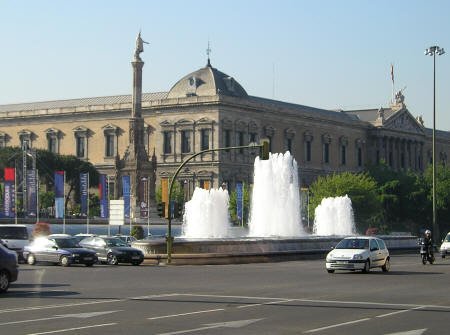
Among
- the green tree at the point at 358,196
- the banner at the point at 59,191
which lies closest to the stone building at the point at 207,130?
the green tree at the point at 358,196

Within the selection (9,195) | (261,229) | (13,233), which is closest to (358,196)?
(9,195)

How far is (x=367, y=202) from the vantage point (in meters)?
108

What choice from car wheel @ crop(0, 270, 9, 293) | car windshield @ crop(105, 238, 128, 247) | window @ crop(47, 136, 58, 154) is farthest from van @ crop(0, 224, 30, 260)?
window @ crop(47, 136, 58, 154)

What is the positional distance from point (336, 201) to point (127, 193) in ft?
52.1

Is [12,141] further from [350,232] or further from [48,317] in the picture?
[48,317]

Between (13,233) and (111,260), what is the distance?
529 cm

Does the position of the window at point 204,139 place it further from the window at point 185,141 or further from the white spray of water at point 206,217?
the white spray of water at point 206,217

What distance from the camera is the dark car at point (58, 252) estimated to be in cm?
4325

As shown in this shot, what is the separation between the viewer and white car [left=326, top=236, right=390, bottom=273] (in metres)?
36.2

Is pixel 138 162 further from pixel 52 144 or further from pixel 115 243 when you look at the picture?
pixel 115 243

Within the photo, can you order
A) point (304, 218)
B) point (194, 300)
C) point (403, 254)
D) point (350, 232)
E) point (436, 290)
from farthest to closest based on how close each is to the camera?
point (304, 218), point (350, 232), point (403, 254), point (436, 290), point (194, 300)

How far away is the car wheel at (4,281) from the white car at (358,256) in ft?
45.6

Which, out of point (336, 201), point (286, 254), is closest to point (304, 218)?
point (336, 201)

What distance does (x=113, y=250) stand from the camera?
4578 centimetres
